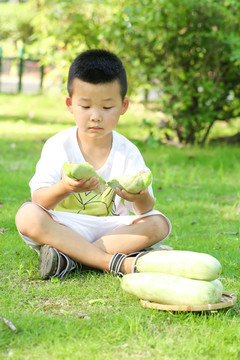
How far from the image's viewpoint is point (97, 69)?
3.07 meters

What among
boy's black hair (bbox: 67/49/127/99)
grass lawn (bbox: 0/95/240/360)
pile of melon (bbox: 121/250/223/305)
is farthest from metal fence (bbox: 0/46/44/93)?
pile of melon (bbox: 121/250/223/305)

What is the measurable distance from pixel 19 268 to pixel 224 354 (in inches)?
53.0

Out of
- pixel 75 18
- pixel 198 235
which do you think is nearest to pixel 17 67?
pixel 75 18

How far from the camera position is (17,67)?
Result: 46.4 feet

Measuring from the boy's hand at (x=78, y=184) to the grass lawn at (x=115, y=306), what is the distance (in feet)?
1.62

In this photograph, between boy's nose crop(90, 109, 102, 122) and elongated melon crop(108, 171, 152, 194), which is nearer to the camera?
elongated melon crop(108, 171, 152, 194)

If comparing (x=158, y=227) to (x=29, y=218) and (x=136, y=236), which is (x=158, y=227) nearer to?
(x=136, y=236)

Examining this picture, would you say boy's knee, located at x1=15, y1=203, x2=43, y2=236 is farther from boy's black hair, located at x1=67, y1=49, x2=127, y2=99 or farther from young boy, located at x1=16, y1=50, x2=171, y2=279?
boy's black hair, located at x1=67, y1=49, x2=127, y2=99

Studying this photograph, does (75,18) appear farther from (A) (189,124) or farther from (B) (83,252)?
(B) (83,252)

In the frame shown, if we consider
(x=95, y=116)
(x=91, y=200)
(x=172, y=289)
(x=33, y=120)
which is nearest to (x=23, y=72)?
(x=33, y=120)

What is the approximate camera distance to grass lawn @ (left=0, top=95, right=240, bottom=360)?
6.96 ft

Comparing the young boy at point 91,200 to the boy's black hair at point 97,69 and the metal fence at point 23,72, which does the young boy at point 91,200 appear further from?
A: the metal fence at point 23,72

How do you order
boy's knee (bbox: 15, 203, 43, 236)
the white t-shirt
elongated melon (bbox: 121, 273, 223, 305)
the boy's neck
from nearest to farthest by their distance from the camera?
1. elongated melon (bbox: 121, 273, 223, 305)
2. boy's knee (bbox: 15, 203, 43, 236)
3. the white t-shirt
4. the boy's neck

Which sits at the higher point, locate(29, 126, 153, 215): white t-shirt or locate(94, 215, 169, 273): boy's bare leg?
locate(29, 126, 153, 215): white t-shirt
